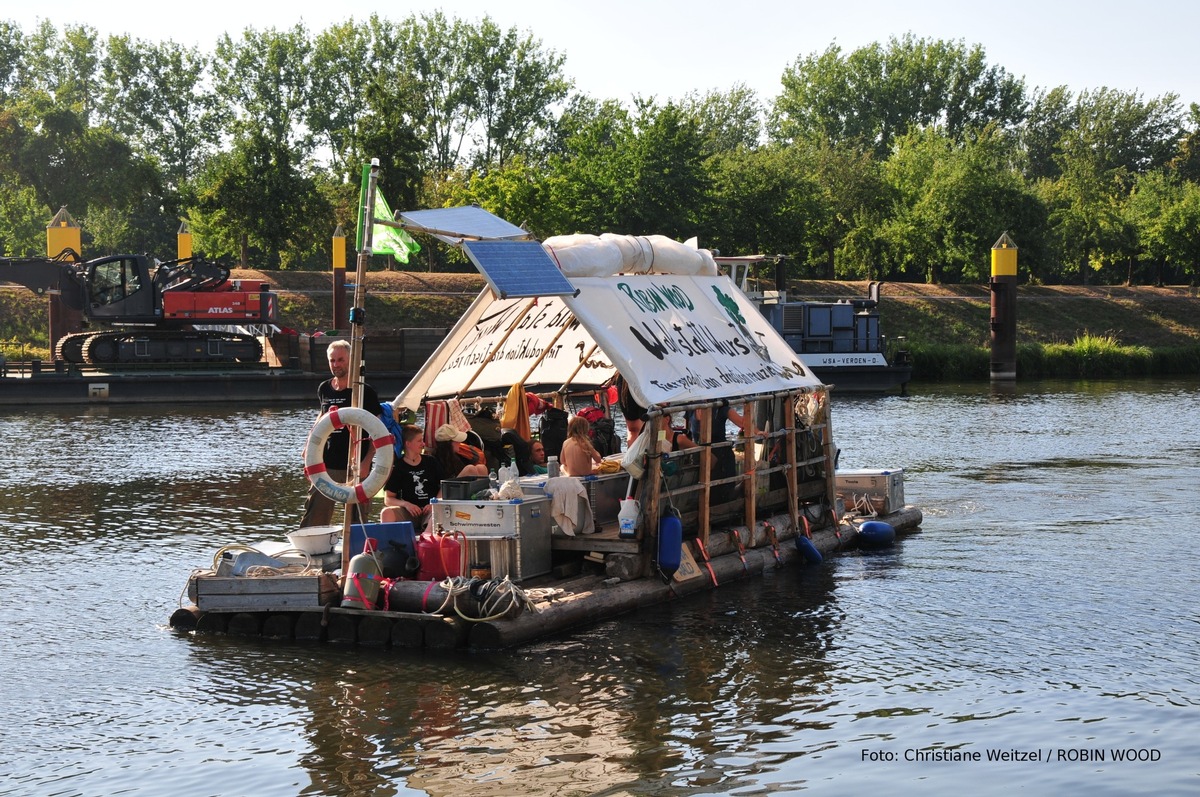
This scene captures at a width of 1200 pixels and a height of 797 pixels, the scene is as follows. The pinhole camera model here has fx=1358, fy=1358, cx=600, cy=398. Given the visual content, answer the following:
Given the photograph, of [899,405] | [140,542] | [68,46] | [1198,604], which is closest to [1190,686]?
[1198,604]

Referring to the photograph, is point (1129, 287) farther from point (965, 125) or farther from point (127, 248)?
point (127, 248)

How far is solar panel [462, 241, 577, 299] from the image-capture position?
1254cm

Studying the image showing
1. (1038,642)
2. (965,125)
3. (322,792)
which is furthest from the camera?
(965,125)

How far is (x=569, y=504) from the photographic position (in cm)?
1418

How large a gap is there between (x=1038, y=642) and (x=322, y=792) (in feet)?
24.4

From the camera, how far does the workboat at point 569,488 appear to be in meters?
12.8

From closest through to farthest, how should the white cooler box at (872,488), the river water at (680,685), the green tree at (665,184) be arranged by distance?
1. the river water at (680,685)
2. the white cooler box at (872,488)
3. the green tree at (665,184)

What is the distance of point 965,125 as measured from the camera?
4338 inches

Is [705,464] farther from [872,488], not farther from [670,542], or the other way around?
[872,488]

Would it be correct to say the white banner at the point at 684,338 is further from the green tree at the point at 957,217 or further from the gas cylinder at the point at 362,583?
the green tree at the point at 957,217

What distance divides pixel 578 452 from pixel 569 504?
60 cm

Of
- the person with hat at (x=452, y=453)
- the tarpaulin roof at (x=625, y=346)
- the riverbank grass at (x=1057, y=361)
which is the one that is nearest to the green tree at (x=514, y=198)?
the riverbank grass at (x=1057, y=361)

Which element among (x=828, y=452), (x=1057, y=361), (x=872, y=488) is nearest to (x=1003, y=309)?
(x=1057, y=361)

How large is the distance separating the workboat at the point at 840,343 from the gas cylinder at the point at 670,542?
114ft
